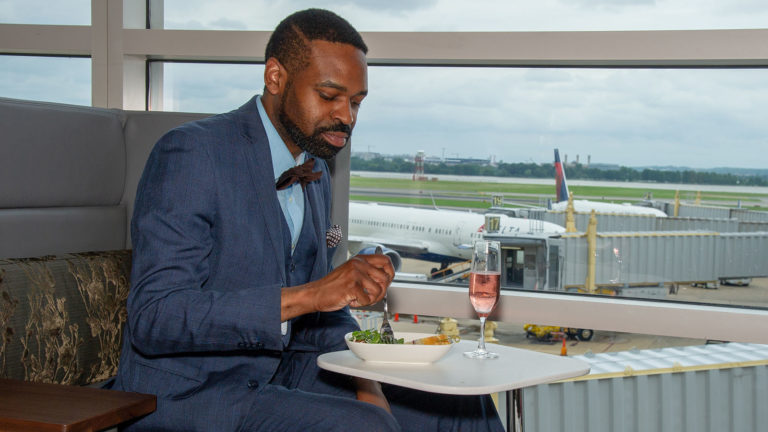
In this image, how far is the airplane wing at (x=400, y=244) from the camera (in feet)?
9.85

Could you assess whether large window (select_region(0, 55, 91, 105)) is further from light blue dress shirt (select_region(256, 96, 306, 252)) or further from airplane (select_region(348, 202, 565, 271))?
light blue dress shirt (select_region(256, 96, 306, 252))

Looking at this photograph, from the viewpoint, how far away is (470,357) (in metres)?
1.56

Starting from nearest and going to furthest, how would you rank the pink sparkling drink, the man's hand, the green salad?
the man's hand → the green salad → the pink sparkling drink

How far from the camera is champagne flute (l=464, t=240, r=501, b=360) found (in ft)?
5.30

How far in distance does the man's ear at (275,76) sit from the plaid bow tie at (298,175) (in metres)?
0.19

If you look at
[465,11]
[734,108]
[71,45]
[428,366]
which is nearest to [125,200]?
[71,45]

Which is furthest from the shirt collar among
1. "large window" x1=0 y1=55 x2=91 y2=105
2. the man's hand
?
"large window" x1=0 y1=55 x2=91 y2=105

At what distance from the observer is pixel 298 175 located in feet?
5.59

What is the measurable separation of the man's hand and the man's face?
38cm

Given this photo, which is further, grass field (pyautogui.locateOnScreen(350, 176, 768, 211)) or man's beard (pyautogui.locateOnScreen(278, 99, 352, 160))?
grass field (pyautogui.locateOnScreen(350, 176, 768, 211))

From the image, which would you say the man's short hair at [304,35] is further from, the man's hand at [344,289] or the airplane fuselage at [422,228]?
the airplane fuselage at [422,228]

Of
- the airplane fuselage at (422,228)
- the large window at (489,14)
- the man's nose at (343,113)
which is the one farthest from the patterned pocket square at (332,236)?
the large window at (489,14)

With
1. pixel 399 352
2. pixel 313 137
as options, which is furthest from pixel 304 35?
pixel 399 352

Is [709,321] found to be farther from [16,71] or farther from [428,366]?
[16,71]
